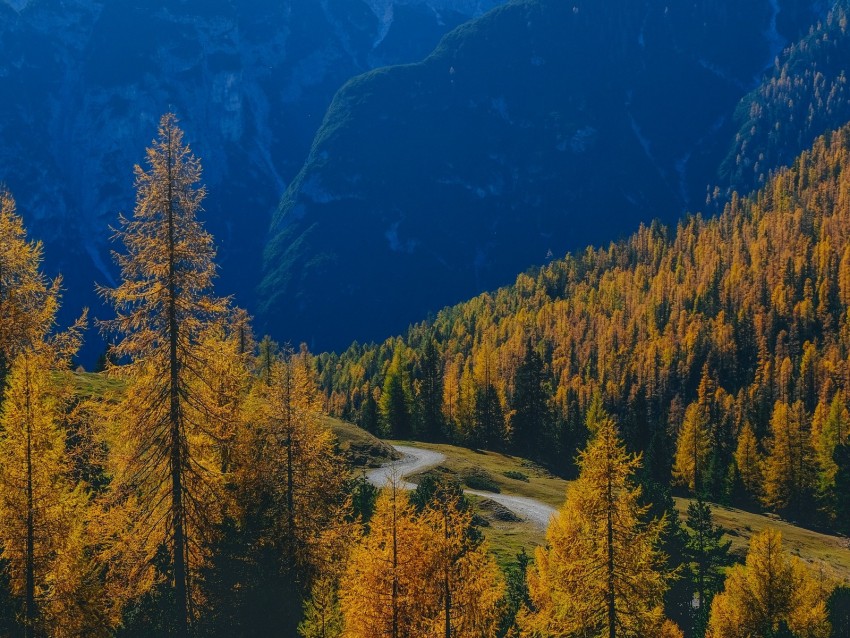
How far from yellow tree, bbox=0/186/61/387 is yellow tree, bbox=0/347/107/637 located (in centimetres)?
211

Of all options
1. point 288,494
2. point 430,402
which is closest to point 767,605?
point 288,494

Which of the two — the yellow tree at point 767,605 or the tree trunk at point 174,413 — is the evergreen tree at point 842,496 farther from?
the tree trunk at point 174,413

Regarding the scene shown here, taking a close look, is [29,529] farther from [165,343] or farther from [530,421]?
[530,421]

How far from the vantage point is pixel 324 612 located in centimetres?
3628

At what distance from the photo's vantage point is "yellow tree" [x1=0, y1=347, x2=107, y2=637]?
90.0 ft

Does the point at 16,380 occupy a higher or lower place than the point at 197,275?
lower

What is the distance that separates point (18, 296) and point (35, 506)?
9341 millimetres

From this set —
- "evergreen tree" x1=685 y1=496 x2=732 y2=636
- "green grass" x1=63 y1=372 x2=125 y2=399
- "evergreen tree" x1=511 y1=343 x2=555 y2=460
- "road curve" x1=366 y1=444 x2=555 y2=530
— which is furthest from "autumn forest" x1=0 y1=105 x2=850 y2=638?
"evergreen tree" x1=511 y1=343 x2=555 y2=460

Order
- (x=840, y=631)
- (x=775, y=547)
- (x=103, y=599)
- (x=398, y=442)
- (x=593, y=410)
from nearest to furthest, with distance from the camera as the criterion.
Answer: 1. (x=103, y=599)
2. (x=775, y=547)
3. (x=840, y=631)
4. (x=398, y=442)
5. (x=593, y=410)

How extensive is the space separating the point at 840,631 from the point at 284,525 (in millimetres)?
Result: 46493

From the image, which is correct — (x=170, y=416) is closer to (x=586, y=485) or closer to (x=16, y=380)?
(x=16, y=380)

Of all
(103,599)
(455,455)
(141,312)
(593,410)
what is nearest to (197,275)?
(141,312)

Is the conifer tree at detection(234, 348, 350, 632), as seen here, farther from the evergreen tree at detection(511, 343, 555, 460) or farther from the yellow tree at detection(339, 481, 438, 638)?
the evergreen tree at detection(511, 343, 555, 460)

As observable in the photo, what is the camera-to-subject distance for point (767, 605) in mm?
50594
